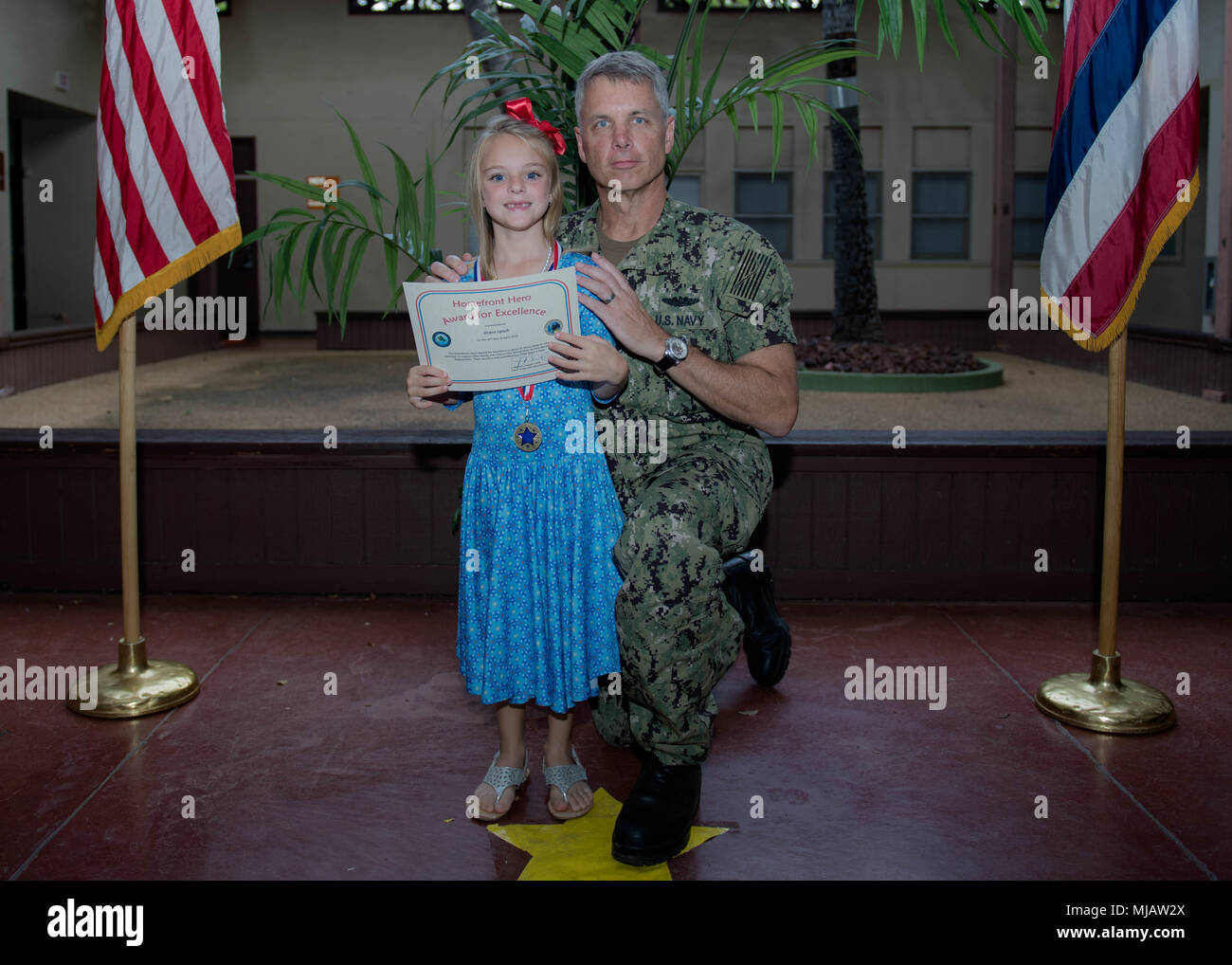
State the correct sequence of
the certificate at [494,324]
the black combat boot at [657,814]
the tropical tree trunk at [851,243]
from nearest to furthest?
1. the certificate at [494,324]
2. the black combat boot at [657,814]
3. the tropical tree trunk at [851,243]

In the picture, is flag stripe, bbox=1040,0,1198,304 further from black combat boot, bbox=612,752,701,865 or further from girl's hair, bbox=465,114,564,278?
black combat boot, bbox=612,752,701,865

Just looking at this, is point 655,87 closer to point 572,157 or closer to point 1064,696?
point 572,157

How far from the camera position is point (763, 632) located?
3236 mm

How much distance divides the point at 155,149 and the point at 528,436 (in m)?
1.52

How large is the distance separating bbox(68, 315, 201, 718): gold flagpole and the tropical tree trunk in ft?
22.3

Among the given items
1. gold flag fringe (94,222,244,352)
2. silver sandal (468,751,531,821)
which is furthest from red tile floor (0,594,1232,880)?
gold flag fringe (94,222,244,352)

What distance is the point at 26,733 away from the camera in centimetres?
293

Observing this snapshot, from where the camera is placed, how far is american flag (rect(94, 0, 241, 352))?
122 inches

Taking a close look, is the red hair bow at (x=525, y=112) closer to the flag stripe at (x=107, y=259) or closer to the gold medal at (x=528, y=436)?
the flag stripe at (x=107, y=259)

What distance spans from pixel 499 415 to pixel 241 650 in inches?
66.2

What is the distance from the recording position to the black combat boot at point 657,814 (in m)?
2.24

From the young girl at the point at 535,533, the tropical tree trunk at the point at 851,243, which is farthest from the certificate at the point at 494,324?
the tropical tree trunk at the point at 851,243

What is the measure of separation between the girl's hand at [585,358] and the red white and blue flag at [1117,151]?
57.6 inches
